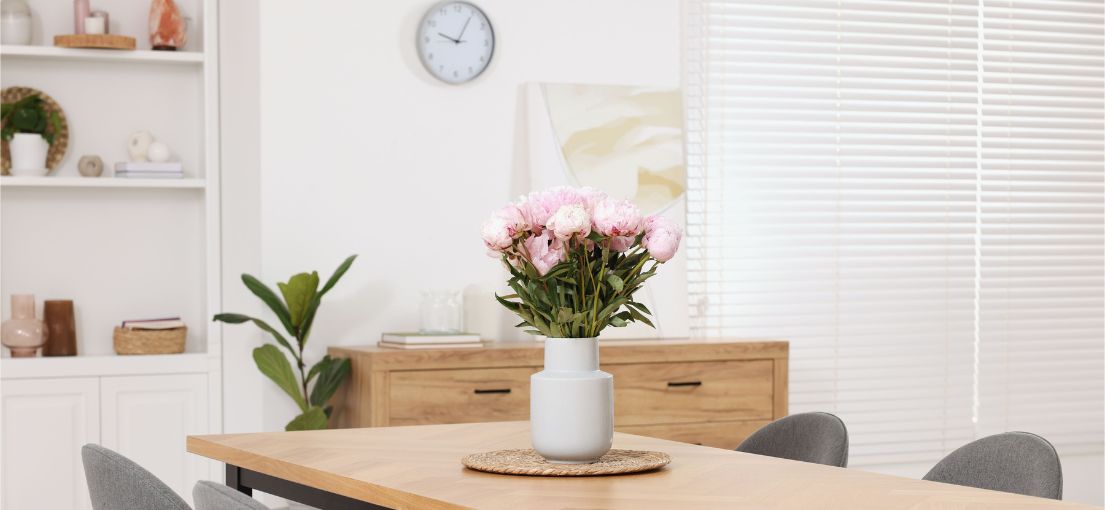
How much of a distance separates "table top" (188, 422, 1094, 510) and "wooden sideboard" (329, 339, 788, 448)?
1353 mm

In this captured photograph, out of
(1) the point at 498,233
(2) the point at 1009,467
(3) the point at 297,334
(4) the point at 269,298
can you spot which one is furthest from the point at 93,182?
(2) the point at 1009,467

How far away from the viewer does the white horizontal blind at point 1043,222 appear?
19.2 feet

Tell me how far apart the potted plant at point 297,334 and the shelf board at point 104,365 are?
35 centimetres

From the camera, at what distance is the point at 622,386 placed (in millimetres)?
4520

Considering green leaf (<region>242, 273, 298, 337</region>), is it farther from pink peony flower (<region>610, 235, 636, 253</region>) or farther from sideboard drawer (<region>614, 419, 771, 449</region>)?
pink peony flower (<region>610, 235, 636, 253</region>)

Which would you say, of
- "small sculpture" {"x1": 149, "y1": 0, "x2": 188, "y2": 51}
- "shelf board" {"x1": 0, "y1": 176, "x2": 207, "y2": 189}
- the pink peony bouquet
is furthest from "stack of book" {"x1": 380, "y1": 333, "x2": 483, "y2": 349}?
the pink peony bouquet

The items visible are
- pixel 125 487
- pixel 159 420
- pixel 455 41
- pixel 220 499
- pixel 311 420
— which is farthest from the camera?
pixel 455 41

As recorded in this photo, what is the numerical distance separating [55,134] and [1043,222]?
4319 millimetres

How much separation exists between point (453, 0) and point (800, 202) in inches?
67.8

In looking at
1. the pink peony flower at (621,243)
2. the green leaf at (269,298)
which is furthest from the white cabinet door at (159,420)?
the pink peony flower at (621,243)

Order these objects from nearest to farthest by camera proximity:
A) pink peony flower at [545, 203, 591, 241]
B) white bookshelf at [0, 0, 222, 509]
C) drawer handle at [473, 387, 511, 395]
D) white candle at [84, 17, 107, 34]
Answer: pink peony flower at [545, 203, 591, 241], drawer handle at [473, 387, 511, 395], white bookshelf at [0, 0, 222, 509], white candle at [84, 17, 107, 34]

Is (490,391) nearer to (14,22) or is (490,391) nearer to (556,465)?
(556,465)

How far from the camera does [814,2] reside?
546 centimetres

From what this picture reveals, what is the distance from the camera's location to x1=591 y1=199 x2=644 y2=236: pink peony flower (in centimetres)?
234
